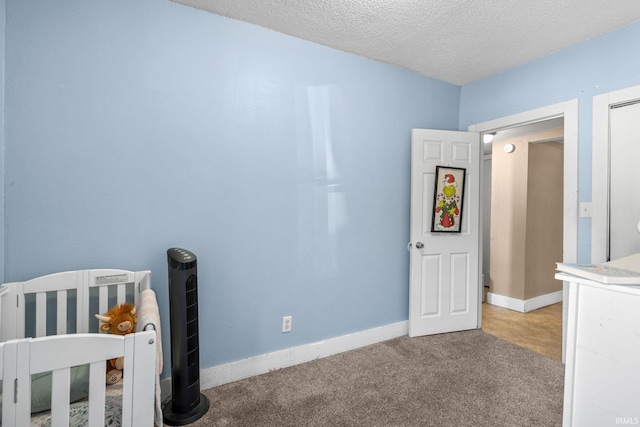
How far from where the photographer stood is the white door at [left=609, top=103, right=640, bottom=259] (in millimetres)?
2227

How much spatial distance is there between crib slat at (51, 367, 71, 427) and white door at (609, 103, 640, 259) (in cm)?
322

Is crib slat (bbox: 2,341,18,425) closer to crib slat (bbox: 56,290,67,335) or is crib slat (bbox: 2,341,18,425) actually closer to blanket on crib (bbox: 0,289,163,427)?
blanket on crib (bbox: 0,289,163,427)

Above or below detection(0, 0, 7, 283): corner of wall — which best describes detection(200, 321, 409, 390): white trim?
below

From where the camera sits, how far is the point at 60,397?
0.99 metres

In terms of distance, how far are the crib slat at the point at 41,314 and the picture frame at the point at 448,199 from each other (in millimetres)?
2863

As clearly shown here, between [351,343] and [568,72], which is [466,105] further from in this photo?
[351,343]

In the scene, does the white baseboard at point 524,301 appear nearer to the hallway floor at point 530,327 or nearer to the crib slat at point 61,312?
the hallway floor at point 530,327

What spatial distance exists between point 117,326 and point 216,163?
3.66ft

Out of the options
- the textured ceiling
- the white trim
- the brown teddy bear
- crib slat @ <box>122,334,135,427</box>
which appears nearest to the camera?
crib slat @ <box>122,334,135,427</box>

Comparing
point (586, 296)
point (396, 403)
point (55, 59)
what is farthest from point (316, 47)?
point (396, 403)

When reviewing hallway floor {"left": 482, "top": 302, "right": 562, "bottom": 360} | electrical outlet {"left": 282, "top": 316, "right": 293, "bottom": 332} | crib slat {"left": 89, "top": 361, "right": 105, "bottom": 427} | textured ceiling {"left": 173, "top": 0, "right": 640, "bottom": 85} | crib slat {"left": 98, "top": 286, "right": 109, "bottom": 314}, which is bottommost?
hallway floor {"left": 482, "top": 302, "right": 562, "bottom": 360}

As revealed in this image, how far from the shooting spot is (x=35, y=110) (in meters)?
1.70

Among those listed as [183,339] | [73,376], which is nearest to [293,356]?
[183,339]

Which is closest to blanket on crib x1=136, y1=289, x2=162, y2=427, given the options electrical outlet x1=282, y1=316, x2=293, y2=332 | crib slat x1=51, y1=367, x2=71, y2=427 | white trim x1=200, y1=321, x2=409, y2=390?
crib slat x1=51, y1=367, x2=71, y2=427
